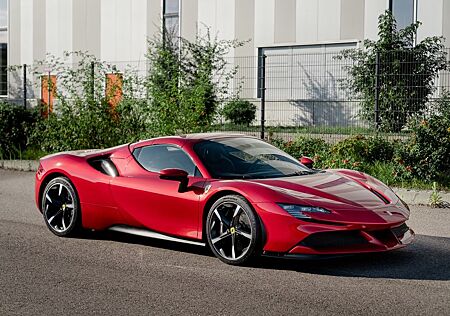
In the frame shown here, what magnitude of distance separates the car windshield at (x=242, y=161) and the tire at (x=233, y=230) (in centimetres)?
50

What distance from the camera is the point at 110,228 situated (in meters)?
8.77

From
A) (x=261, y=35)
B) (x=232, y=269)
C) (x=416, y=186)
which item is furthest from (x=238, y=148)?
(x=261, y=35)

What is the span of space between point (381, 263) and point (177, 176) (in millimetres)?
2197

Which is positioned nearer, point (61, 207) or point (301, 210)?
point (301, 210)

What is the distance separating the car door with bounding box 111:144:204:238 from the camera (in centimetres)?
795

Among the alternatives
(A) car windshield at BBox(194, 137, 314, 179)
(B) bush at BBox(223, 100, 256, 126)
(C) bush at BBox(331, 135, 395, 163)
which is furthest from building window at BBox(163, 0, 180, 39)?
(A) car windshield at BBox(194, 137, 314, 179)

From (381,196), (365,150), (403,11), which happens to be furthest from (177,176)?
(403,11)

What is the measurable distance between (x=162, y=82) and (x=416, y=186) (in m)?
6.17

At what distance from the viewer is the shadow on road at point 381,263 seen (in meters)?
7.18

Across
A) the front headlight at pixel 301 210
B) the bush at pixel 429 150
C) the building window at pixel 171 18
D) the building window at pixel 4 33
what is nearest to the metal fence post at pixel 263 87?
the bush at pixel 429 150

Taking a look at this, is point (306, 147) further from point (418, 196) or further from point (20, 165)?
point (20, 165)

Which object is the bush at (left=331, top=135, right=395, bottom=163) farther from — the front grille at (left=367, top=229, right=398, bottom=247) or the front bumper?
the front bumper

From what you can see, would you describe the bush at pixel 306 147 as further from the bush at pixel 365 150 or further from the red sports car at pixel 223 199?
the red sports car at pixel 223 199

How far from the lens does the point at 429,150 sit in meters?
13.5
